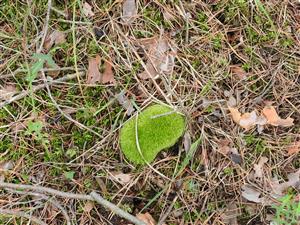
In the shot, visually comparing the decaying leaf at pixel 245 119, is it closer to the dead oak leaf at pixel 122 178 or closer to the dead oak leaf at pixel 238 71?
the dead oak leaf at pixel 238 71

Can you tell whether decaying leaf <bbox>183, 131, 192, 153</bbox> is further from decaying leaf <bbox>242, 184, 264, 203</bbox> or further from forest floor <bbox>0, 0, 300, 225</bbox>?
Result: decaying leaf <bbox>242, 184, 264, 203</bbox>

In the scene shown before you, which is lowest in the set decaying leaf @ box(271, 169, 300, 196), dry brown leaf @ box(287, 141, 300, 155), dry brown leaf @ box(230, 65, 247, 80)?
decaying leaf @ box(271, 169, 300, 196)

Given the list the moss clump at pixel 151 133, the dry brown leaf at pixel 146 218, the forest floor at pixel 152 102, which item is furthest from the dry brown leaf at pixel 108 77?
the dry brown leaf at pixel 146 218

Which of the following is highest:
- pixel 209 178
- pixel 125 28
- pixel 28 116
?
pixel 125 28

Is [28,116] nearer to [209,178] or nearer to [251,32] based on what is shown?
[209,178]

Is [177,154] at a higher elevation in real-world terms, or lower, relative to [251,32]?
lower

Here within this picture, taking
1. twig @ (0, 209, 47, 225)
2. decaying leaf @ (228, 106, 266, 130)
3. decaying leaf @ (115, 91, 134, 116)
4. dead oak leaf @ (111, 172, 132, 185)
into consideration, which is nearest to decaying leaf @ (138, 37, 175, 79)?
decaying leaf @ (115, 91, 134, 116)

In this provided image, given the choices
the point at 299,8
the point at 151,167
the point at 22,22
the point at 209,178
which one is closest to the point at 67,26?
the point at 22,22
